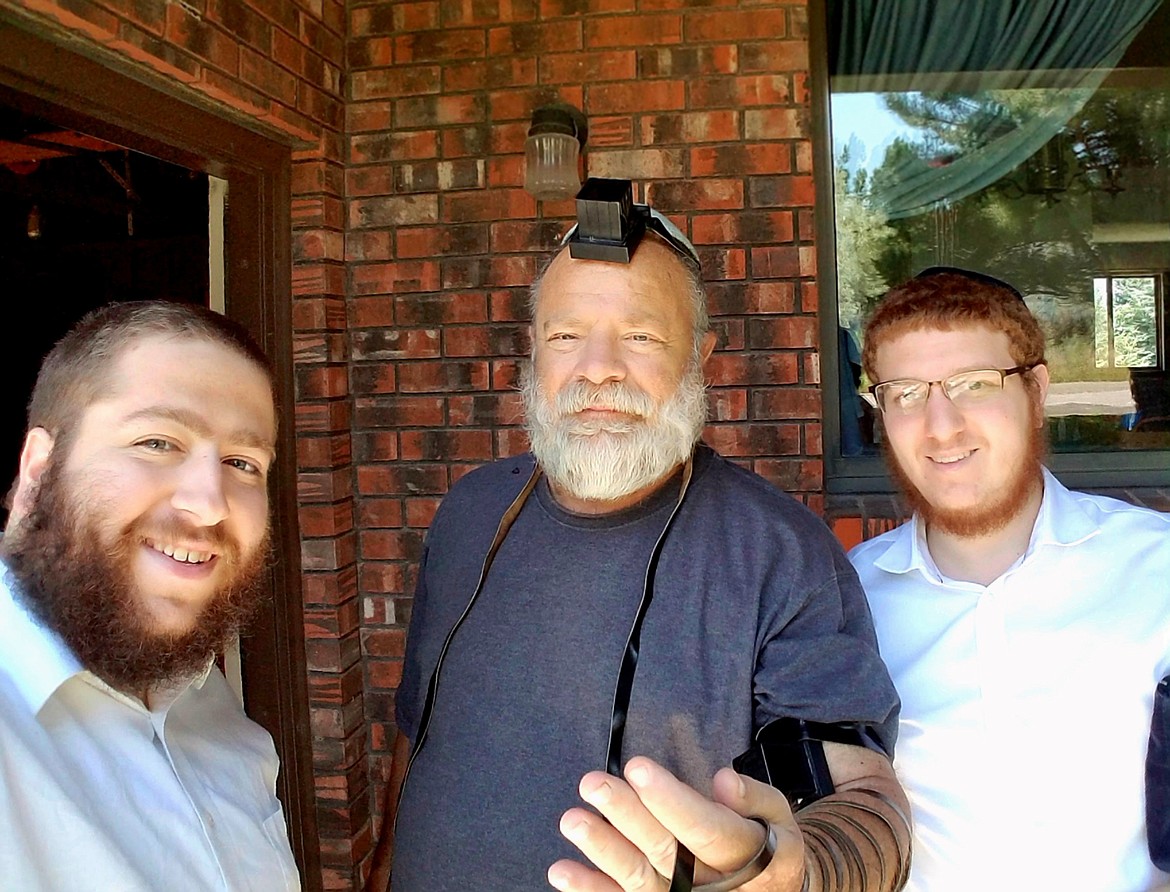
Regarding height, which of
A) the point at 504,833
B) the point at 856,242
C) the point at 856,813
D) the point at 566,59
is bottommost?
the point at 504,833

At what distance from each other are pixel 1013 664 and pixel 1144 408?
186 cm

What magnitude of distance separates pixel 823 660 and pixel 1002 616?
18.1 inches

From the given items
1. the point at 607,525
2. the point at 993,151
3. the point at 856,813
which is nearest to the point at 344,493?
the point at 607,525

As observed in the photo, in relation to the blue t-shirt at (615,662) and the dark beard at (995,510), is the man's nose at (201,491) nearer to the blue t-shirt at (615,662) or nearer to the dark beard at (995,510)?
the blue t-shirt at (615,662)

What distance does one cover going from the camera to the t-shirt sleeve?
1.29 meters

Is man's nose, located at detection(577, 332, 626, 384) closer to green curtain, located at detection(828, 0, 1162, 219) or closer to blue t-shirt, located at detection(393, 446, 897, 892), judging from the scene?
blue t-shirt, located at detection(393, 446, 897, 892)

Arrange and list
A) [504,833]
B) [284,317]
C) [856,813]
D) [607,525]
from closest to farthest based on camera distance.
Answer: [856,813] → [504,833] → [607,525] → [284,317]

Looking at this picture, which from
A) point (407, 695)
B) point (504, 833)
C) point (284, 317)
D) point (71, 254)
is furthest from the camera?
point (71, 254)

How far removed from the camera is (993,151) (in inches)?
113

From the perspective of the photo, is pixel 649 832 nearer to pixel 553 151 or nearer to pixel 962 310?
pixel 962 310

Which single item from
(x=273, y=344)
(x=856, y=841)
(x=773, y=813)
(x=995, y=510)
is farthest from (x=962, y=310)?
(x=273, y=344)

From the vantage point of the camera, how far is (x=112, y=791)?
3.47 feet

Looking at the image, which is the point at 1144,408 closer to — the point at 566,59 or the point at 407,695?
the point at 566,59

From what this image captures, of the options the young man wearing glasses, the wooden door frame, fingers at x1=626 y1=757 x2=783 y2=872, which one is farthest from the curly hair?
the wooden door frame
